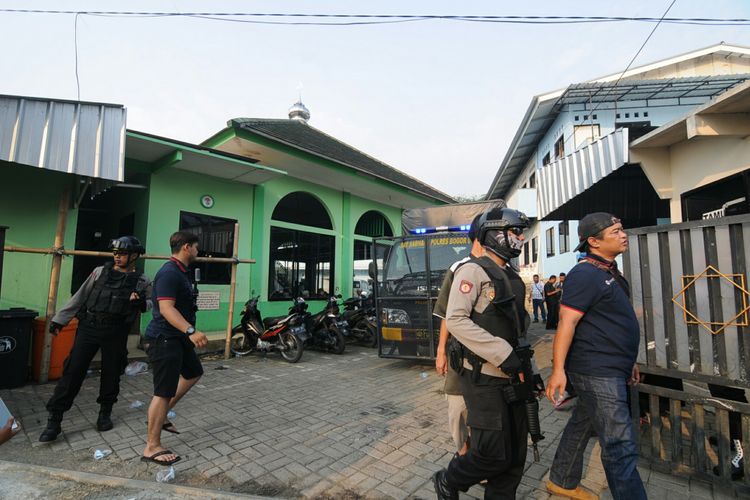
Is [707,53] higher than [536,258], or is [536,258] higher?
[707,53]

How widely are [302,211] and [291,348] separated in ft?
15.4

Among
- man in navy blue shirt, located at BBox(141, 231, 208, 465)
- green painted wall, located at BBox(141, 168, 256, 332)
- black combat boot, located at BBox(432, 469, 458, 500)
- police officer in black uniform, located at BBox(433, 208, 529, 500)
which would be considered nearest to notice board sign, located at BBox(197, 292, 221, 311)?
green painted wall, located at BBox(141, 168, 256, 332)

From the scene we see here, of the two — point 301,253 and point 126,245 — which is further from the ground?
point 301,253

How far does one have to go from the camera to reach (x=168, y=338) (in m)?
3.11

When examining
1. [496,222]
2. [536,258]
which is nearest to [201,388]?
[496,222]

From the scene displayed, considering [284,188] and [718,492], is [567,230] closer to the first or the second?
[284,188]

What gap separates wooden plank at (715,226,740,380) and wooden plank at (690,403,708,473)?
0.33 m

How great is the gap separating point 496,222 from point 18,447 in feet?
14.4

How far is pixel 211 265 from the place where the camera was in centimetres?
818

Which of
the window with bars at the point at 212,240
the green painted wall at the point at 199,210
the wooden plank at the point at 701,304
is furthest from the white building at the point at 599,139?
the window with bars at the point at 212,240

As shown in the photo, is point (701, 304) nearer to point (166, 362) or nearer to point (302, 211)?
point (166, 362)

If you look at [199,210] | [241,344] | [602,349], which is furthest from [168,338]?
[199,210]

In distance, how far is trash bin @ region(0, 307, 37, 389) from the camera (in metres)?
4.85

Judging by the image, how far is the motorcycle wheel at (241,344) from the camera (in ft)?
24.9
